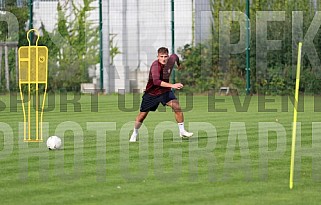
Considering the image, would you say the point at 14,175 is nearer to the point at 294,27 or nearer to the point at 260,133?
the point at 260,133

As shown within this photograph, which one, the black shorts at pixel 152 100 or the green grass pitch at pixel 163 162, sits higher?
the black shorts at pixel 152 100

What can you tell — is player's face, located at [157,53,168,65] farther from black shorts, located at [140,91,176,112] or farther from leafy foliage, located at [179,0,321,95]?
leafy foliage, located at [179,0,321,95]

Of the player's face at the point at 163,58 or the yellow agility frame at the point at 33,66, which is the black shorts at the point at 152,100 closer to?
the player's face at the point at 163,58

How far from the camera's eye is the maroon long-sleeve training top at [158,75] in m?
13.0

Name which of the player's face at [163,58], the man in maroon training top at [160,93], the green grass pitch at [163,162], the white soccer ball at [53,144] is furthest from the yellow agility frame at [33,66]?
the player's face at [163,58]

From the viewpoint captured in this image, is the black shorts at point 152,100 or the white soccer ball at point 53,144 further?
the black shorts at point 152,100

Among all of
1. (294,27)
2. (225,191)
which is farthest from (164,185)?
(294,27)

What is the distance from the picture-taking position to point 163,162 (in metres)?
10.1

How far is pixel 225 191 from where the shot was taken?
26.3ft

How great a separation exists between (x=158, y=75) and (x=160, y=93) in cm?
48

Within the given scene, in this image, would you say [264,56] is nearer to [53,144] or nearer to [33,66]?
[33,66]

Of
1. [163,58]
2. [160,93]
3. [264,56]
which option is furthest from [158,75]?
[264,56]

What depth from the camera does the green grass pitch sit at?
786 cm

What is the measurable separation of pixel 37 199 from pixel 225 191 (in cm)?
174
